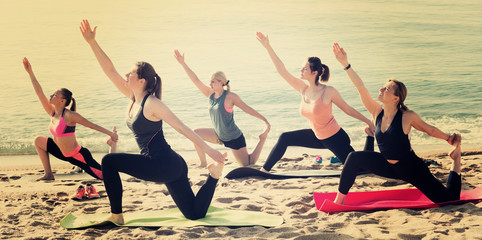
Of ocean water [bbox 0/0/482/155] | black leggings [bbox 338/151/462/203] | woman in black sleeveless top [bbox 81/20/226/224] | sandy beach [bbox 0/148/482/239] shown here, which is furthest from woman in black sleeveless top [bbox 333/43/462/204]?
ocean water [bbox 0/0/482/155]

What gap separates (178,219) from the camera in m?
4.54

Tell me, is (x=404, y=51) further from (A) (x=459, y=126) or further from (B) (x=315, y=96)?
(B) (x=315, y=96)

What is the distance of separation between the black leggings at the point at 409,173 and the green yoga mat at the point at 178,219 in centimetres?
A: 79

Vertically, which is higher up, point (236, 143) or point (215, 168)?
point (215, 168)

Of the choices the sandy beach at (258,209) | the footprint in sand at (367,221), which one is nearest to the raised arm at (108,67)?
the sandy beach at (258,209)

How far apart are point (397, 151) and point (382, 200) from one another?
26.8 inches

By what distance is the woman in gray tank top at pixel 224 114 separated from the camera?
695cm

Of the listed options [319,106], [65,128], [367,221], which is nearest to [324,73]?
[319,106]

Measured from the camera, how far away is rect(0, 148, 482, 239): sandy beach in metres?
4.09

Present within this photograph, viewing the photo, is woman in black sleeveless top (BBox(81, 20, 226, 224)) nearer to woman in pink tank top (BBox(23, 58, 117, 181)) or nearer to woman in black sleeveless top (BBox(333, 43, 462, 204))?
woman in black sleeveless top (BBox(333, 43, 462, 204))

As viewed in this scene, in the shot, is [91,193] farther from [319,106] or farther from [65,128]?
[319,106]

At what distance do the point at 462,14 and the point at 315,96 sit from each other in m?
24.1

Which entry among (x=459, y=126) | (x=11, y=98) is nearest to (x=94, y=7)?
(x=11, y=98)

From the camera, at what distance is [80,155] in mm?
6574
